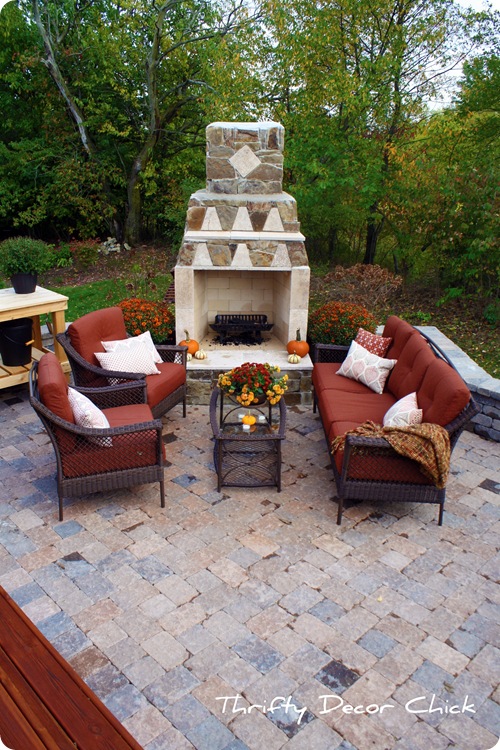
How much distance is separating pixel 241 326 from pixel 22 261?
2648 millimetres

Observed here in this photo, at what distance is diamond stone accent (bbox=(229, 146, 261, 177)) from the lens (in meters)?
6.68

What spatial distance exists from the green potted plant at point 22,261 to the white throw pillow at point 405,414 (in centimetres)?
434

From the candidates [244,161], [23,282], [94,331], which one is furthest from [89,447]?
[244,161]

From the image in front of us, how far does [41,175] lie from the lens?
1366cm

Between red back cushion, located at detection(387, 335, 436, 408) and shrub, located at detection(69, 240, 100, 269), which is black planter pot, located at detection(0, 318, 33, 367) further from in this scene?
shrub, located at detection(69, 240, 100, 269)

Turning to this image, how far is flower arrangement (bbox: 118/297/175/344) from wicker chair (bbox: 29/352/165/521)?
1978 millimetres

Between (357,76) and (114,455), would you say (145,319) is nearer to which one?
(114,455)

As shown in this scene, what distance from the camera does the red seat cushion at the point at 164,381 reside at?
5.59m

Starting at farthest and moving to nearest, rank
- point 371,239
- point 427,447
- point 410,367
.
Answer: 1. point 371,239
2. point 410,367
3. point 427,447

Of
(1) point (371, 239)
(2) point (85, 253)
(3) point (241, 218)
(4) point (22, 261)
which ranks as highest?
(3) point (241, 218)

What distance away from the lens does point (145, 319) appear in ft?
22.0

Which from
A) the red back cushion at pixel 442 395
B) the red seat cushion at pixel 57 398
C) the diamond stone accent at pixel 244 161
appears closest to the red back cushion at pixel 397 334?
the red back cushion at pixel 442 395

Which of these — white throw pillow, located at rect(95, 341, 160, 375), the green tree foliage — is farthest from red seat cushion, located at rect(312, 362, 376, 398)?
the green tree foliage

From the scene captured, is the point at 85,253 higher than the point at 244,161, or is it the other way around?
the point at 244,161
